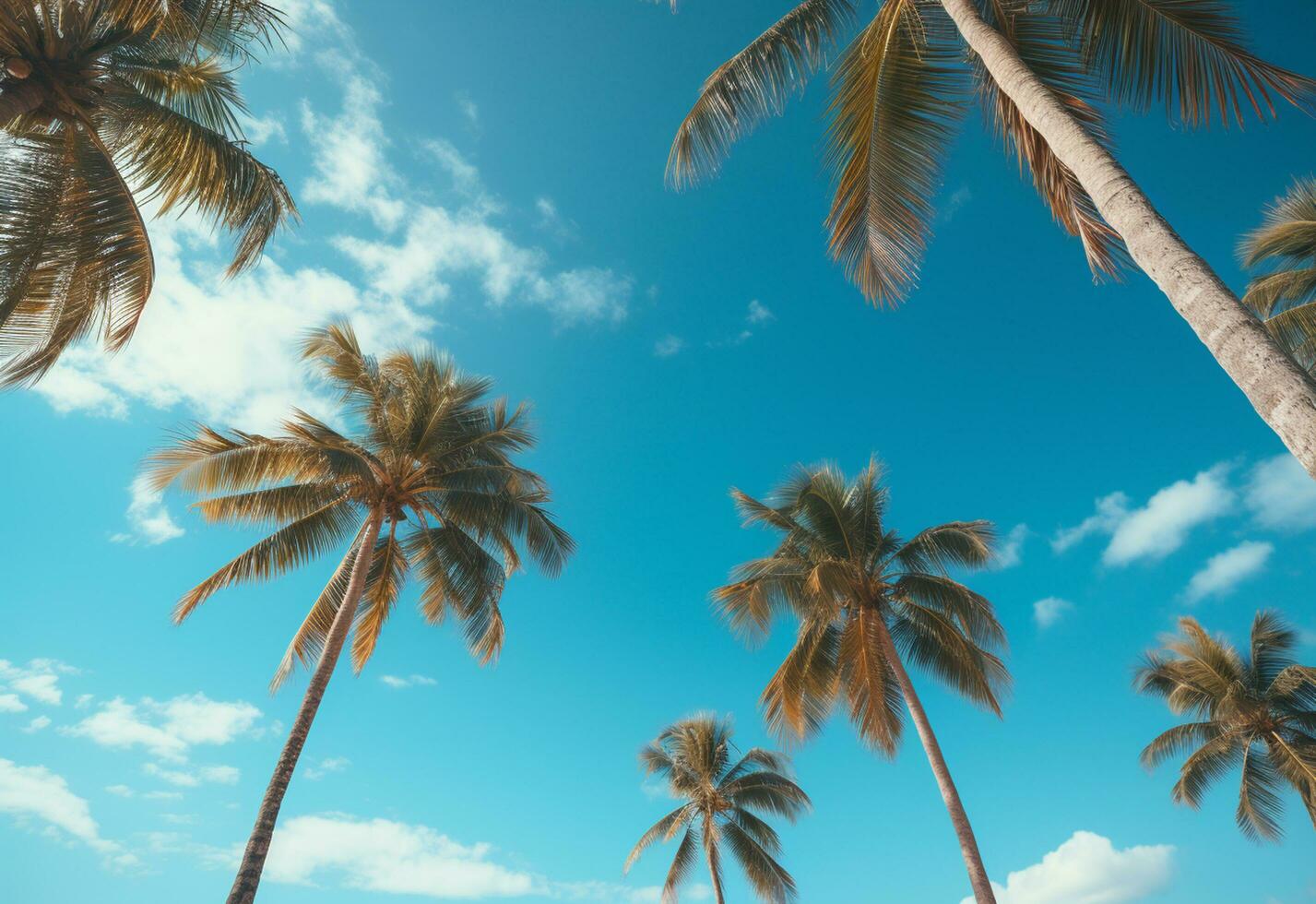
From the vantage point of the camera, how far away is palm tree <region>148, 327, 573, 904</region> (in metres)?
12.2

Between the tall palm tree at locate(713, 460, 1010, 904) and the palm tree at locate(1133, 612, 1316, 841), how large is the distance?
11.6 metres

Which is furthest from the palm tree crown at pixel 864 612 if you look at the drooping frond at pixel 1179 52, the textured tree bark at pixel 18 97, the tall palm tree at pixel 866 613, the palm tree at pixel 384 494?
the textured tree bark at pixel 18 97

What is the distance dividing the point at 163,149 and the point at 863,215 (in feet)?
27.0

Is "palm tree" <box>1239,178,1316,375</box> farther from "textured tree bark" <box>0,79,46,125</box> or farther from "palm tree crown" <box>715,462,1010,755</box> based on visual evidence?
"textured tree bark" <box>0,79,46,125</box>

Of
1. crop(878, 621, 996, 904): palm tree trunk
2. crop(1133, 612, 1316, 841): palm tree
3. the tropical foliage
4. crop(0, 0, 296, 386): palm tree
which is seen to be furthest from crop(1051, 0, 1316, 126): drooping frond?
crop(1133, 612, 1316, 841): palm tree

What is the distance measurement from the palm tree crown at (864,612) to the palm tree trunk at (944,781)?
0.19 meters

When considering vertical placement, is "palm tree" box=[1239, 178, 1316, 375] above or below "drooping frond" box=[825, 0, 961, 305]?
above

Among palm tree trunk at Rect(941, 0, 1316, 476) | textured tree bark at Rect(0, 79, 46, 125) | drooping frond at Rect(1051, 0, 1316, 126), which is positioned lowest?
palm tree trunk at Rect(941, 0, 1316, 476)

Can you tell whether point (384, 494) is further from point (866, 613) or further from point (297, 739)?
point (866, 613)

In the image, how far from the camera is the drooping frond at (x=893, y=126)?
6559 mm

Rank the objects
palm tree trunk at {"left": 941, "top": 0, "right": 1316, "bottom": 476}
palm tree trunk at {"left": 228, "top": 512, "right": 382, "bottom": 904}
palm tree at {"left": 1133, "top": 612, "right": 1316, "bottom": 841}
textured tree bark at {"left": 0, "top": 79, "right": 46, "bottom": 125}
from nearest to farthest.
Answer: palm tree trunk at {"left": 941, "top": 0, "right": 1316, "bottom": 476} → textured tree bark at {"left": 0, "top": 79, "right": 46, "bottom": 125} → palm tree trunk at {"left": 228, "top": 512, "right": 382, "bottom": 904} → palm tree at {"left": 1133, "top": 612, "right": 1316, "bottom": 841}

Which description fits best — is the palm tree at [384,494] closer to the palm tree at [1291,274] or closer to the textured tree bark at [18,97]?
the textured tree bark at [18,97]

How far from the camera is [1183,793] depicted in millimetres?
21125

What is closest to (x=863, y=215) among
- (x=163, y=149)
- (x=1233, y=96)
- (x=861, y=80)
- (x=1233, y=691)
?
(x=861, y=80)
